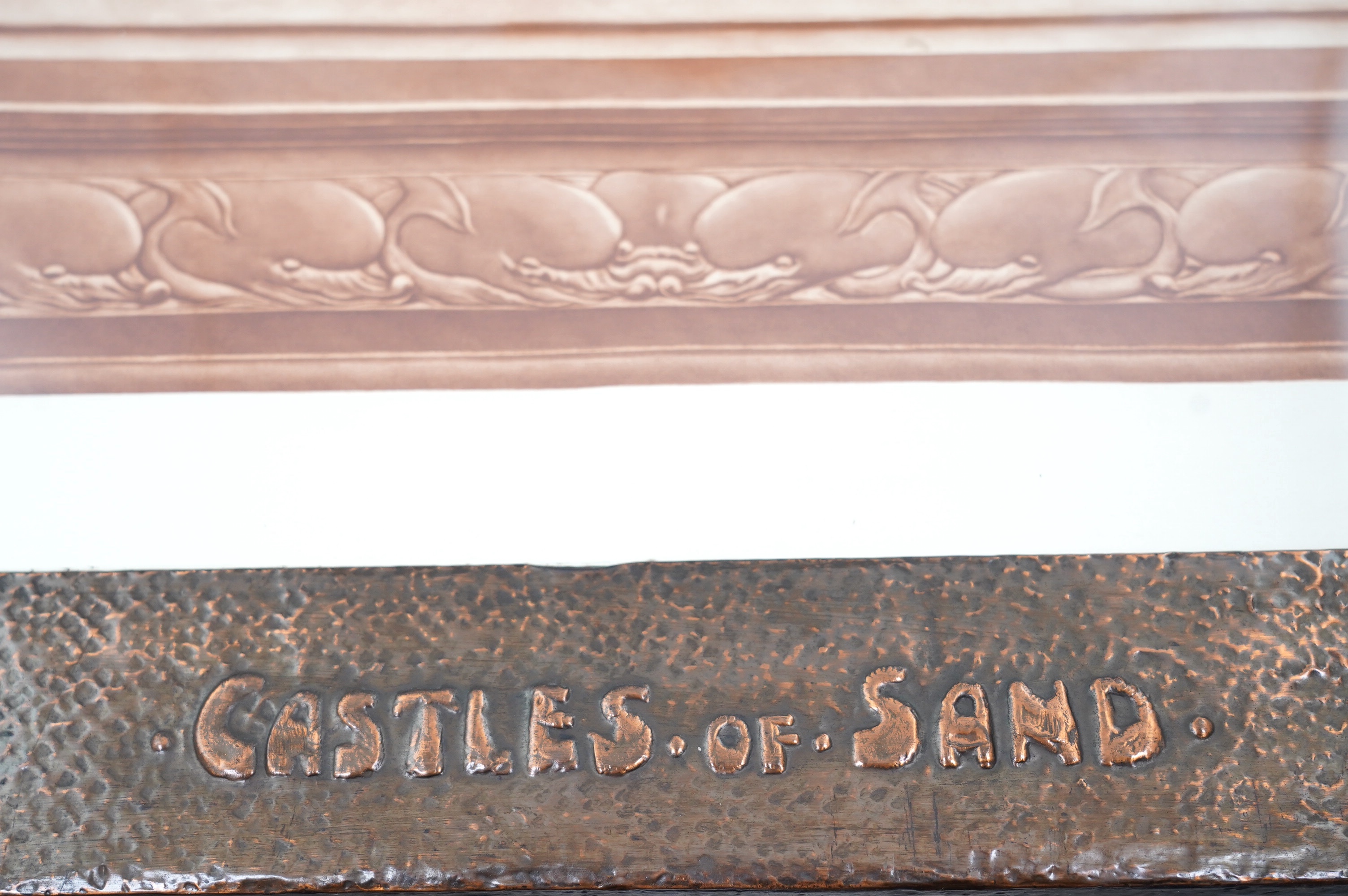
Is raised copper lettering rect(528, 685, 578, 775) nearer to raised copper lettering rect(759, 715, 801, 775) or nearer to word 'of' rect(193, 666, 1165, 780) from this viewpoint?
word 'of' rect(193, 666, 1165, 780)

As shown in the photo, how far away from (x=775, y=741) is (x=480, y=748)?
0.67ft

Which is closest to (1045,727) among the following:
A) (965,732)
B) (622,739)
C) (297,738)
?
(965,732)

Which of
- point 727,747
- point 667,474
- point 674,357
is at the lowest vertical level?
point 727,747

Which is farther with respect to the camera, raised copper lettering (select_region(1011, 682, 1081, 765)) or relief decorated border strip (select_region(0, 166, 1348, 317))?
relief decorated border strip (select_region(0, 166, 1348, 317))

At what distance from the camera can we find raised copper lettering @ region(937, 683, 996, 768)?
1.99ft

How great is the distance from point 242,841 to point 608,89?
67 centimetres

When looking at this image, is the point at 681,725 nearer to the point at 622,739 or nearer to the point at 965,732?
the point at 622,739

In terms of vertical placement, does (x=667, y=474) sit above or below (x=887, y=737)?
above

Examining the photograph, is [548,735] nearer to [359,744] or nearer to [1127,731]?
[359,744]

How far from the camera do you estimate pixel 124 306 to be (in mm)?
746

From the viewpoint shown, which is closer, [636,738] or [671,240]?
[636,738]

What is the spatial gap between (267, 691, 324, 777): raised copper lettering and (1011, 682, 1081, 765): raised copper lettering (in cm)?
48

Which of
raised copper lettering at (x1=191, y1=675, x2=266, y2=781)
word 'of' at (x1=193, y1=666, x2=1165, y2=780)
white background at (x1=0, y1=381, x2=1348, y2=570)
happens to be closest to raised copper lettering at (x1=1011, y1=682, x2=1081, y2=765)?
word 'of' at (x1=193, y1=666, x2=1165, y2=780)

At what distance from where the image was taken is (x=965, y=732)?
24.1 inches
